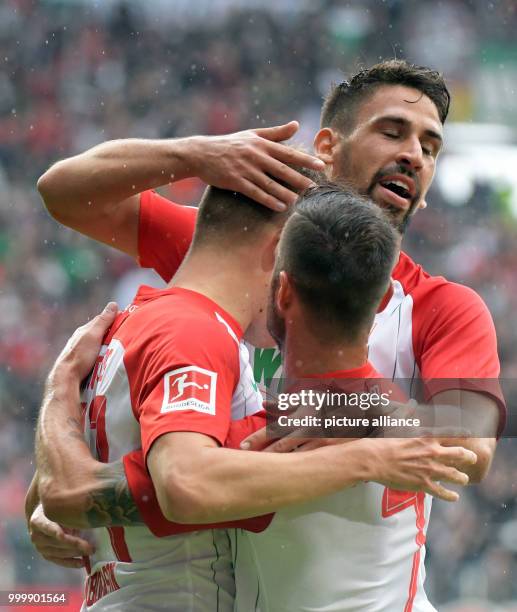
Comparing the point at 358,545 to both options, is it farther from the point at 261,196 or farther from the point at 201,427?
the point at 261,196

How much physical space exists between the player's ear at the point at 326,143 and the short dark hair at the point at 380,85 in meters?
0.04

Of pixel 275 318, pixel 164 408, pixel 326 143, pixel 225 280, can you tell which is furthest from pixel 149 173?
pixel 164 408

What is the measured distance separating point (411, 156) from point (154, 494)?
4.99ft

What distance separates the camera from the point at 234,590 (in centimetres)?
256

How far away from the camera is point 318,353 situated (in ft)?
7.73

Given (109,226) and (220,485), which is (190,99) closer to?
(109,226)

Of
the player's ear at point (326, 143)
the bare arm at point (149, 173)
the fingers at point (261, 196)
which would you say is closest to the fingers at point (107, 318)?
the bare arm at point (149, 173)

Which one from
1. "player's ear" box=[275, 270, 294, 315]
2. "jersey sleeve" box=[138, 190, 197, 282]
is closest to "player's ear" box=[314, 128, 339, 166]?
"jersey sleeve" box=[138, 190, 197, 282]

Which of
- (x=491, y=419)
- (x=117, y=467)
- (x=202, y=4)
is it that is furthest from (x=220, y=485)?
(x=202, y=4)

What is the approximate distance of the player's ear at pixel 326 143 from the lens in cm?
357

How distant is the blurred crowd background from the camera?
30.0 ft

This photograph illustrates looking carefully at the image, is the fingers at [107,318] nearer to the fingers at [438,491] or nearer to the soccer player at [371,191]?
the soccer player at [371,191]

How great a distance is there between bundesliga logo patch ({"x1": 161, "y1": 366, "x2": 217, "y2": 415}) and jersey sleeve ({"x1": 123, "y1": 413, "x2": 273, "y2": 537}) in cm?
14

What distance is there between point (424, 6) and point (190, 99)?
365cm
